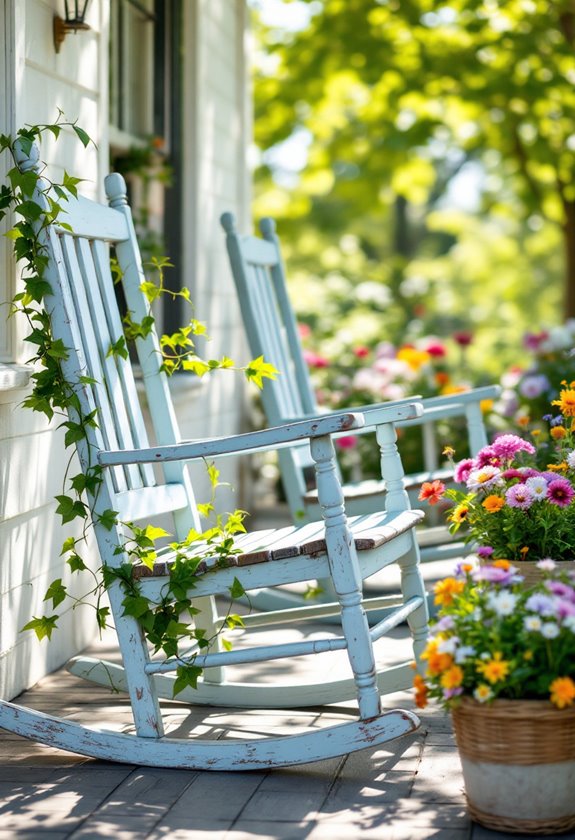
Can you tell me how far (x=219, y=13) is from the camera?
4969 millimetres

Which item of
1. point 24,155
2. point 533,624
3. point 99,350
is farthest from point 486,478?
point 24,155

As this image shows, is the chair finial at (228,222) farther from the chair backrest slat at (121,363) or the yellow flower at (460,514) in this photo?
the yellow flower at (460,514)

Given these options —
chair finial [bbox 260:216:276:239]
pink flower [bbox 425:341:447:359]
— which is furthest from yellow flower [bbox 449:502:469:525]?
pink flower [bbox 425:341:447:359]

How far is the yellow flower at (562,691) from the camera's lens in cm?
195

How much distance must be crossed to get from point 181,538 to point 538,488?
2.90 ft

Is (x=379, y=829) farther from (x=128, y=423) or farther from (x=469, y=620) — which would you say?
(x=128, y=423)

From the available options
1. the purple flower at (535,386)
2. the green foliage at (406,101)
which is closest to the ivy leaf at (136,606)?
the purple flower at (535,386)

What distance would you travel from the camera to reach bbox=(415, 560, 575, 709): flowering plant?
1992 mm

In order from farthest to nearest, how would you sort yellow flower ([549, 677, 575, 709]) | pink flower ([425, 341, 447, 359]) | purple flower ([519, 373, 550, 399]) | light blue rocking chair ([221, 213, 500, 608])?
pink flower ([425, 341, 447, 359])
purple flower ([519, 373, 550, 399])
light blue rocking chair ([221, 213, 500, 608])
yellow flower ([549, 677, 575, 709])

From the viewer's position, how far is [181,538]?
2.93m

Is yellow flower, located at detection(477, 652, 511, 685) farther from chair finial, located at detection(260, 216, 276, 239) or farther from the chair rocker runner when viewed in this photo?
chair finial, located at detection(260, 216, 276, 239)

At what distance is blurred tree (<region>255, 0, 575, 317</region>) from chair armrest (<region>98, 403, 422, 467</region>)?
15.6 feet

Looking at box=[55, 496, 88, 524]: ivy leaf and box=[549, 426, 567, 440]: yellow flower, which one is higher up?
box=[55, 496, 88, 524]: ivy leaf

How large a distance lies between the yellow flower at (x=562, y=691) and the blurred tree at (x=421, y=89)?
5227mm
